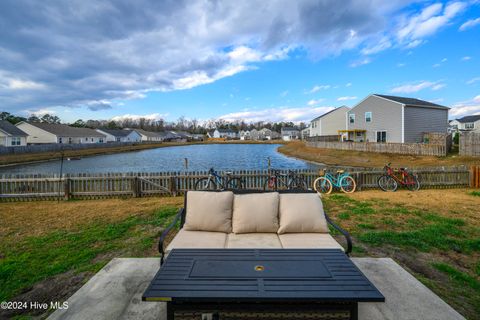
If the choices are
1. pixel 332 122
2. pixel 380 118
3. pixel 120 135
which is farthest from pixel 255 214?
pixel 120 135

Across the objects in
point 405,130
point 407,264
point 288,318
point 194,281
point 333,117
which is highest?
point 333,117

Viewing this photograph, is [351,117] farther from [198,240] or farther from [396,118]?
[198,240]

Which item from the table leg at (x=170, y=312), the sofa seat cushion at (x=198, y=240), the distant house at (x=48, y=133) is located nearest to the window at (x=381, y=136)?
the sofa seat cushion at (x=198, y=240)

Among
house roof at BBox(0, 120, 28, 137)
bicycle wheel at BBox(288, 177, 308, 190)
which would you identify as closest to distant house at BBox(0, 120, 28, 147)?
house roof at BBox(0, 120, 28, 137)

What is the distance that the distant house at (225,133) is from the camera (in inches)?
5112

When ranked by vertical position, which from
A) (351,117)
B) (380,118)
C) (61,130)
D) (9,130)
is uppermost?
(61,130)

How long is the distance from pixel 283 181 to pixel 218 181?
99.9 inches

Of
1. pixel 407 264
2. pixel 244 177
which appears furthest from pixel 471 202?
pixel 244 177

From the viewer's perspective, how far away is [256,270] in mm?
2457

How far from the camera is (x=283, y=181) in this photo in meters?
10.6

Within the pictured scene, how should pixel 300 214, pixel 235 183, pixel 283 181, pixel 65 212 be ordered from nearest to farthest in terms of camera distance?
1. pixel 300 214
2. pixel 65 212
3. pixel 235 183
4. pixel 283 181

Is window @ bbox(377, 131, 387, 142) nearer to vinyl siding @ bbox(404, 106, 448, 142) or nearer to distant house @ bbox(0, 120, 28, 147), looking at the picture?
vinyl siding @ bbox(404, 106, 448, 142)

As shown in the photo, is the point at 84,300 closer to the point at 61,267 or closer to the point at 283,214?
the point at 61,267

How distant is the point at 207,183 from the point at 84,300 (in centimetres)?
692
